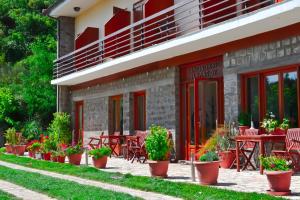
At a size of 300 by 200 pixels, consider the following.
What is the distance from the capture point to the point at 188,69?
1339cm

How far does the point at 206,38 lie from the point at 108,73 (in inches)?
264

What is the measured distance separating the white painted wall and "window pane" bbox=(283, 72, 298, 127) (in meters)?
7.94

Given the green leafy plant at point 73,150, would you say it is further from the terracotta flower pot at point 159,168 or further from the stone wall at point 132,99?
the terracotta flower pot at point 159,168

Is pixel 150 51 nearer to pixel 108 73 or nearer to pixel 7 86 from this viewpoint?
pixel 108 73

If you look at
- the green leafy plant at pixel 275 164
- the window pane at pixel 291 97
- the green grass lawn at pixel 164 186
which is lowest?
the green grass lawn at pixel 164 186

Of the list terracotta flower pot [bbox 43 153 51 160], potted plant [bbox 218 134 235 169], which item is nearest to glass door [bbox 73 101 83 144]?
terracotta flower pot [bbox 43 153 51 160]

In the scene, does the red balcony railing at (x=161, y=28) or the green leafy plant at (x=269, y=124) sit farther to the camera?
the red balcony railing at (x=161, y=28)

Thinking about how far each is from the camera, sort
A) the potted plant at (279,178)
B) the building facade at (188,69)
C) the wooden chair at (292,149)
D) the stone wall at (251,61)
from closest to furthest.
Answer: the potted plant at (279,178) < the wooden chair at (292,149) < the stone wall at (251,61) < the building facade at (188,69)

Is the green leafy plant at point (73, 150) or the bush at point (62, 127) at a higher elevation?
the bush at point (62, 127)

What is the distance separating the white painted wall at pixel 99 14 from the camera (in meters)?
17.6

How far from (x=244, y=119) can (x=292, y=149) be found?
2.16 m

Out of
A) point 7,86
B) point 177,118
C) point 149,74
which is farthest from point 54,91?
point 177,118

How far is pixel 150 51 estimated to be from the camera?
13.1 meters

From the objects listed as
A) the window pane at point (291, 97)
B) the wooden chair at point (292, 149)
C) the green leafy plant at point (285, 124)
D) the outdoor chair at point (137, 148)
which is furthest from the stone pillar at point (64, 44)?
the wooden chair at point (292, 149)
